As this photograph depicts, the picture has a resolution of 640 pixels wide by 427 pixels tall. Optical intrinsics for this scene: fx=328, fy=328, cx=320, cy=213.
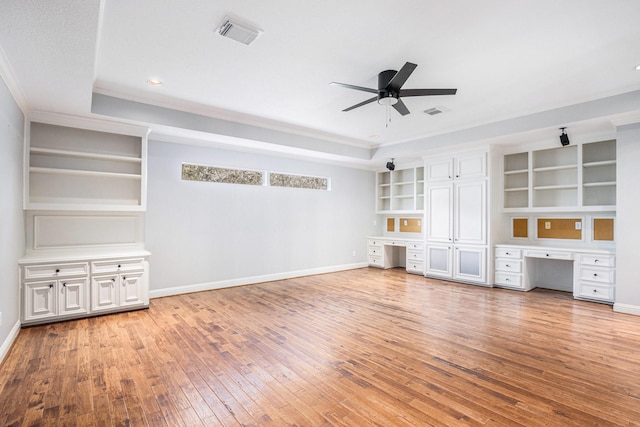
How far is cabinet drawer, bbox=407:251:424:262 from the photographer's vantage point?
22.9 ft

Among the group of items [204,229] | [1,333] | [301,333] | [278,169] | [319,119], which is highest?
[319,119]

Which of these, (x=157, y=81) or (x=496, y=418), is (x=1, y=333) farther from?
(x=496, y=418)

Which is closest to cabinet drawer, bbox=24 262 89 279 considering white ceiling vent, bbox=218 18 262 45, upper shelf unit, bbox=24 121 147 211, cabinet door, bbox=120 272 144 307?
cabinet door, bbox=120 272 144 307

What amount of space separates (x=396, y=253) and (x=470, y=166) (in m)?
2.87

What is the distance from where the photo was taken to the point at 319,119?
5168 mm

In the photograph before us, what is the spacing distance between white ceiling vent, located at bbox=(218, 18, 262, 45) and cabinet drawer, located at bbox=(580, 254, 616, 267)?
17.5ft

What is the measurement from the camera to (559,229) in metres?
5.60

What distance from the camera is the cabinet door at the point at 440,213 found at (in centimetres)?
638

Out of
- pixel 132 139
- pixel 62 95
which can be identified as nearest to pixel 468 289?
pixel 132 139

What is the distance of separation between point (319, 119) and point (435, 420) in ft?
13.9

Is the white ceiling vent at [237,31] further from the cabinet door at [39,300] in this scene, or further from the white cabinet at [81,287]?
the cabinet door at [39,300]

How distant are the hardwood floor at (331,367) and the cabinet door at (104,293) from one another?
159 millimetres

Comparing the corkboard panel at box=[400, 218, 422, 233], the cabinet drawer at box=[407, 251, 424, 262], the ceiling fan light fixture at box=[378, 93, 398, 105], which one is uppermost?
the ceiling fan light fixture at box=[378, 93, 398, 105]

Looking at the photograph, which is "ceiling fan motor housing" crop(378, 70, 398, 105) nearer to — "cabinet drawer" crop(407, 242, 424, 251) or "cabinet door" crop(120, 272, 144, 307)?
"cabinet door" crop(120, 272, 144, 307)
